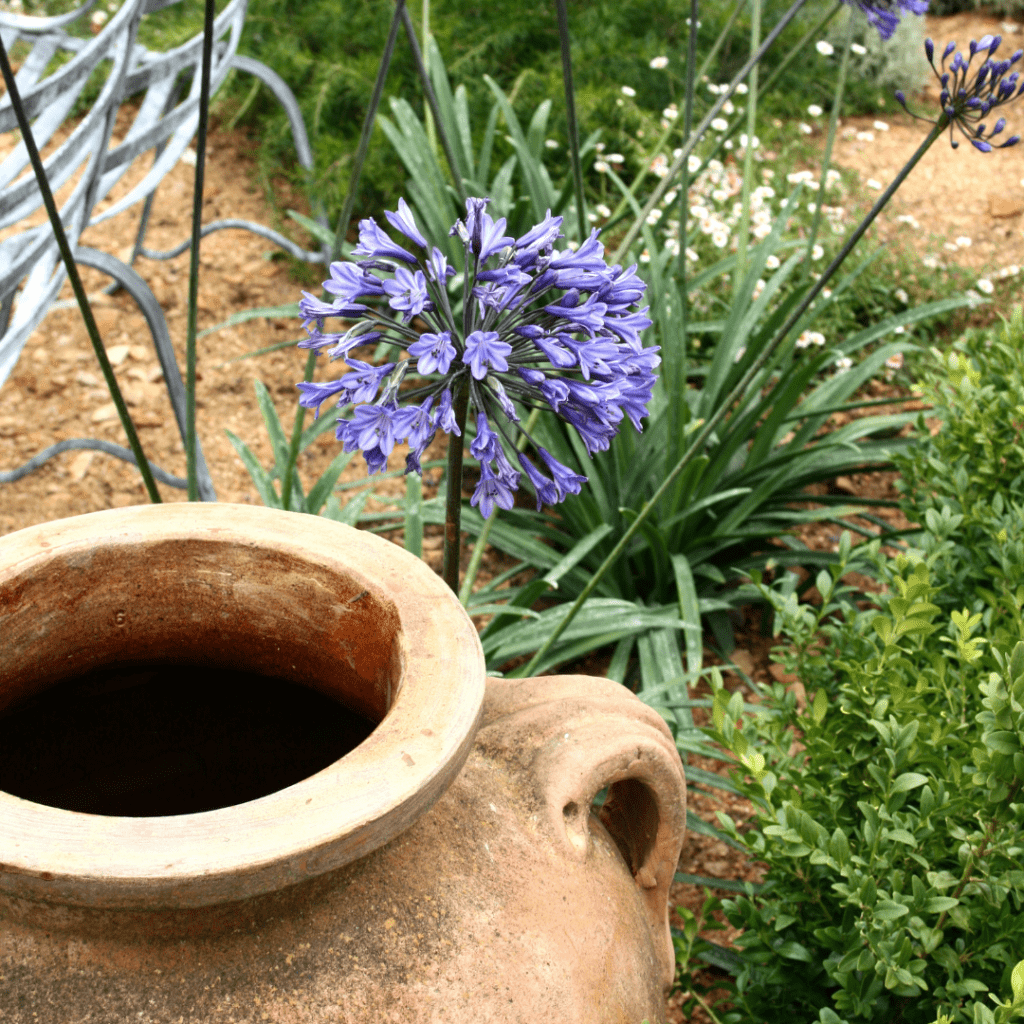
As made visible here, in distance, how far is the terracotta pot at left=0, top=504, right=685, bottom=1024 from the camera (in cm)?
83

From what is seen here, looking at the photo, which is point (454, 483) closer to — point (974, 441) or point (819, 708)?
point (819, 708)

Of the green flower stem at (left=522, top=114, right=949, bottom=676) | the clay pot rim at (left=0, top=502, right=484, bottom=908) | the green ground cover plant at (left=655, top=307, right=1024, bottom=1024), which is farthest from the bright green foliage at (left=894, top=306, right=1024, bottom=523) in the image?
the clay pot rim at (left=0, top=502, right=484, bottom=908)

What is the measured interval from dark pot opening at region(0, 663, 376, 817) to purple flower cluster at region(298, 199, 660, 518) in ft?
1.04

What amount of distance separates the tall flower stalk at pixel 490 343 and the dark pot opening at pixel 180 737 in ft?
1.06

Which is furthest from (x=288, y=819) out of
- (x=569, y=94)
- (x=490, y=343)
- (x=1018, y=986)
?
(x=569, y=94)

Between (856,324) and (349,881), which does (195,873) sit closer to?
(349,881)

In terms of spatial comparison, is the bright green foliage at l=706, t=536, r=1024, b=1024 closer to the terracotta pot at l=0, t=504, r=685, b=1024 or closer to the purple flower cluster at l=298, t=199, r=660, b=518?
the terracotta pot at l=0, t=504, r=685, b=1024

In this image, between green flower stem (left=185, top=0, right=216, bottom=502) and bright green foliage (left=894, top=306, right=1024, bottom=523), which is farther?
bright green foliage (left=894, top=306, right=1024, bottom=523)

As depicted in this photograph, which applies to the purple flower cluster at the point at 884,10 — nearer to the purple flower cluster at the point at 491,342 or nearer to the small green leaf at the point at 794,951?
the purple flower cluster at the point at 491,342

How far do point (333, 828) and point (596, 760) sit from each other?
13.8 inches

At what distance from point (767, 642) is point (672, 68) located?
275cm

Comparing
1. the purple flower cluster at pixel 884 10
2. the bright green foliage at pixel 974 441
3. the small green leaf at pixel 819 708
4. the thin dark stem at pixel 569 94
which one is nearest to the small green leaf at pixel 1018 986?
the small green leaf at pixel 819 708

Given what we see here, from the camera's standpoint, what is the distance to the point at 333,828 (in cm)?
83

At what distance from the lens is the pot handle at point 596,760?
3.57ft
